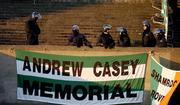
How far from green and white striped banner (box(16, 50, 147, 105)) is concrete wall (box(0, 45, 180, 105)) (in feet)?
0.47

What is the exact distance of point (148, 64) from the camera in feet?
62.1

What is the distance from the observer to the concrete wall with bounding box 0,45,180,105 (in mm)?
19016

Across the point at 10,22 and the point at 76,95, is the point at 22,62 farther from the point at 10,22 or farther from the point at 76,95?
the point at 10,22

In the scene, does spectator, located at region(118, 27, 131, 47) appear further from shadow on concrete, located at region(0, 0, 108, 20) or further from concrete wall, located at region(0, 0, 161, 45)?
shadow on concrete, located at region(0, 0, 108, 20)

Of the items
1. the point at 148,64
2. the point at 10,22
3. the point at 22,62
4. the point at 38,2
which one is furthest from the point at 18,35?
the point at 148,64

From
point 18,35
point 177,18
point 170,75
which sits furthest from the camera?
point 177,18

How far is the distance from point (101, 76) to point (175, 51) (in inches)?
81.9

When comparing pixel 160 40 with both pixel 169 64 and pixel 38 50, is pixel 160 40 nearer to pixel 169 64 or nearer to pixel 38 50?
pixel 169 64

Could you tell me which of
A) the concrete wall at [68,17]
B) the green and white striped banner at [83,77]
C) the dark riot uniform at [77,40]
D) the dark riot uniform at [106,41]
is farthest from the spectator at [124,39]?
the concrete wall at [68,17]

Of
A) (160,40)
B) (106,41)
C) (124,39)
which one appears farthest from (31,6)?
(160,40)

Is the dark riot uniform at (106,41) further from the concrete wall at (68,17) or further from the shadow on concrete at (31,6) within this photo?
the shadow on concrete at (31,6)

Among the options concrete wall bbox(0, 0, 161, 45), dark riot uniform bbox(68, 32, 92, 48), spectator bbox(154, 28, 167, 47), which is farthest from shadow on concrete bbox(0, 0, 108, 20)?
spectator bbox(154, 28, 167, 47)

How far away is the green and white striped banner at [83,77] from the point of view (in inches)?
747

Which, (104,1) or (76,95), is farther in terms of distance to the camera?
(104,1)
